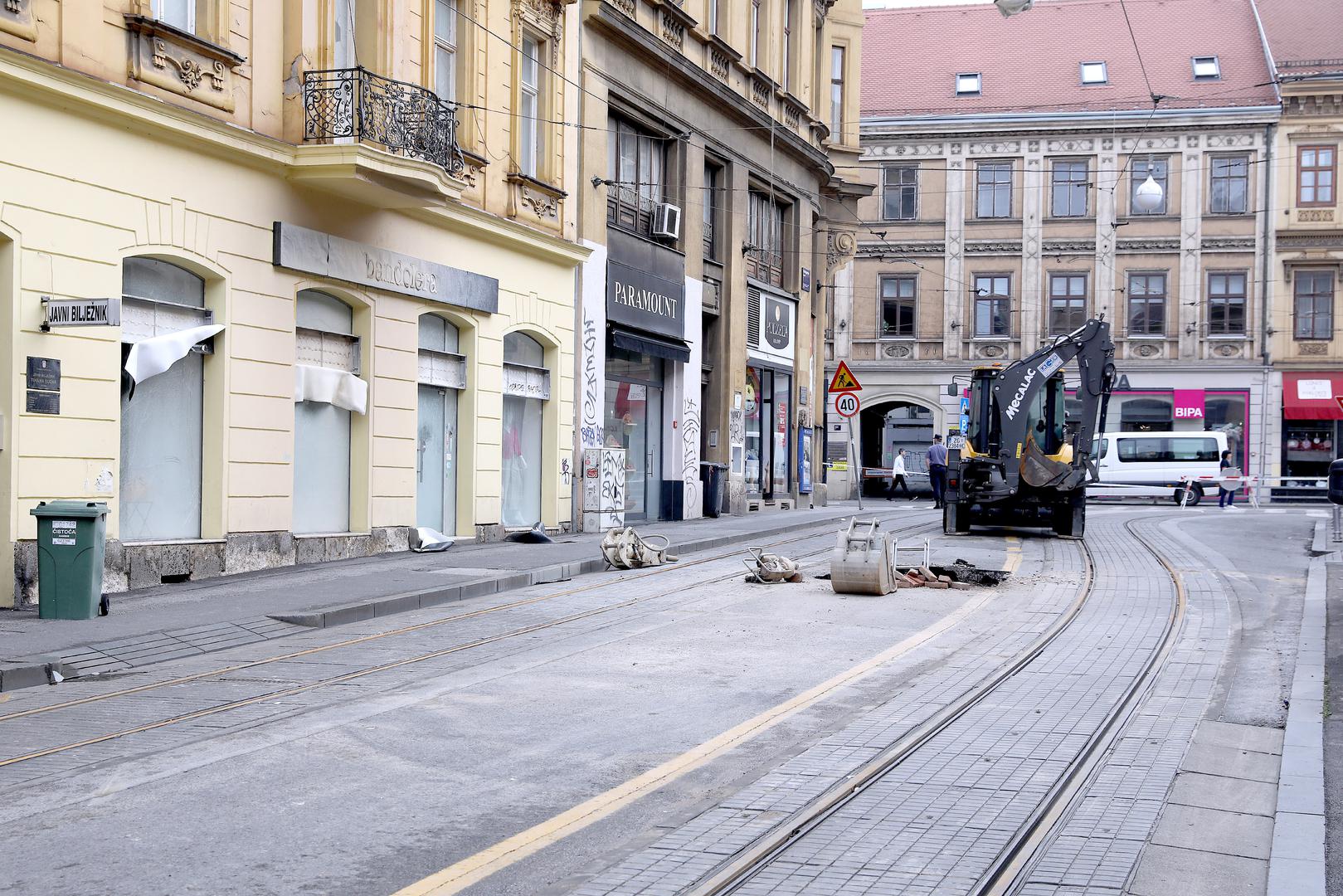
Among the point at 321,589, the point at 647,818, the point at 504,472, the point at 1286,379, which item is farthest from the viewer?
the point at 1286,379

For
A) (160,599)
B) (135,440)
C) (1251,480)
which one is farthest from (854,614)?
(1251,480)

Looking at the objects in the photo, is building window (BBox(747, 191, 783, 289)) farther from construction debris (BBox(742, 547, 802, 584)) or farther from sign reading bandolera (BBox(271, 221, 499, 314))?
construction debris (BBox(742, 547, 802, 584))

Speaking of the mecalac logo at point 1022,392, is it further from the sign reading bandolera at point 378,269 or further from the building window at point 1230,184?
the building window at point 1230,184

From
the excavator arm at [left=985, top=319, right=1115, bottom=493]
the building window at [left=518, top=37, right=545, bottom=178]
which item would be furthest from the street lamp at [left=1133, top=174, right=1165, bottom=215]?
the building window at [left=518, top=37, right=545, bottom=178]

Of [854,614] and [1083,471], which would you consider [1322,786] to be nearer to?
[854,614]

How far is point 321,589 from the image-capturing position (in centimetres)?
1369

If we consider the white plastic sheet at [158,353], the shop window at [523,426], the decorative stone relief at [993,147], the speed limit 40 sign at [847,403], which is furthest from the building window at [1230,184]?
the white plastic sheet at [158,353]

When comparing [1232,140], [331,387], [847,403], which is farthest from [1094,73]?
[331,387]

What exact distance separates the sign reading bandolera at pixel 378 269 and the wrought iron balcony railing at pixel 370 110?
1.23m

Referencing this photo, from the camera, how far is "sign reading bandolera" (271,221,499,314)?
1612 cm

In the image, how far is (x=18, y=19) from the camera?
12250mm

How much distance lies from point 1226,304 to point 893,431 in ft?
38.9

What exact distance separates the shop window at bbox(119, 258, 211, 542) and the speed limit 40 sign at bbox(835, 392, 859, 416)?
15.5 meters

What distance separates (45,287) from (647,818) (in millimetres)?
9175
